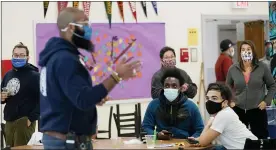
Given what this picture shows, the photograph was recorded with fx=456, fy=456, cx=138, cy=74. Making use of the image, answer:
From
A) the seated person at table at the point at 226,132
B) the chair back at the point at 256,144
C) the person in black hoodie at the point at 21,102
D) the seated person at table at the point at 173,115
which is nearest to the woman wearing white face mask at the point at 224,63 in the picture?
the seated person at table at the point at 173,115

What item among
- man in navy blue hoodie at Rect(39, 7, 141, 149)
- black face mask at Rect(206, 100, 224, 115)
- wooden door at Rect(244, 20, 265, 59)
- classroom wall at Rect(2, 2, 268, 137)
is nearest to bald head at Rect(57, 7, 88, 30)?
man in navy blue hoodie at Rect(39, 7, 141, 149)

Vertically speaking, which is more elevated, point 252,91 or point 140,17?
point 140,17

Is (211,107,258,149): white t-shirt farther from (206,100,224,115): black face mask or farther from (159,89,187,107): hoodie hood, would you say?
(159,89,187,107): hoodie hood

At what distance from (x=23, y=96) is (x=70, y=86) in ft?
8.27

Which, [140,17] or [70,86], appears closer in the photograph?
[70,86]

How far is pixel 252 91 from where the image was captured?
5168 mm

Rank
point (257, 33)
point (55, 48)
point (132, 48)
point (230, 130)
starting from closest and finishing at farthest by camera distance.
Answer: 1. point (55, 48)
2. point (230, 130)
3. point (132, 48)
4. point (257, 33)

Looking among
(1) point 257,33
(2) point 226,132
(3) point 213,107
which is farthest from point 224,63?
(2) point 226,132

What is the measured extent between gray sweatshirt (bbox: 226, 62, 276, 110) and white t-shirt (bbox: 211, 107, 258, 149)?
1.62 m

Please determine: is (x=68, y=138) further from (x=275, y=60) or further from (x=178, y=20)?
(x=178, y=20)

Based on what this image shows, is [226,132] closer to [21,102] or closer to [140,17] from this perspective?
→ [21,102]

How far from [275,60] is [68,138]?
3.72 m

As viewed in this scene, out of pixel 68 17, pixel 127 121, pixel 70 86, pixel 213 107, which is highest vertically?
pixel 68 17

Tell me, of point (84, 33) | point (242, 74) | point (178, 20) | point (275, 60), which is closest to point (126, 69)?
point (84, 33)
